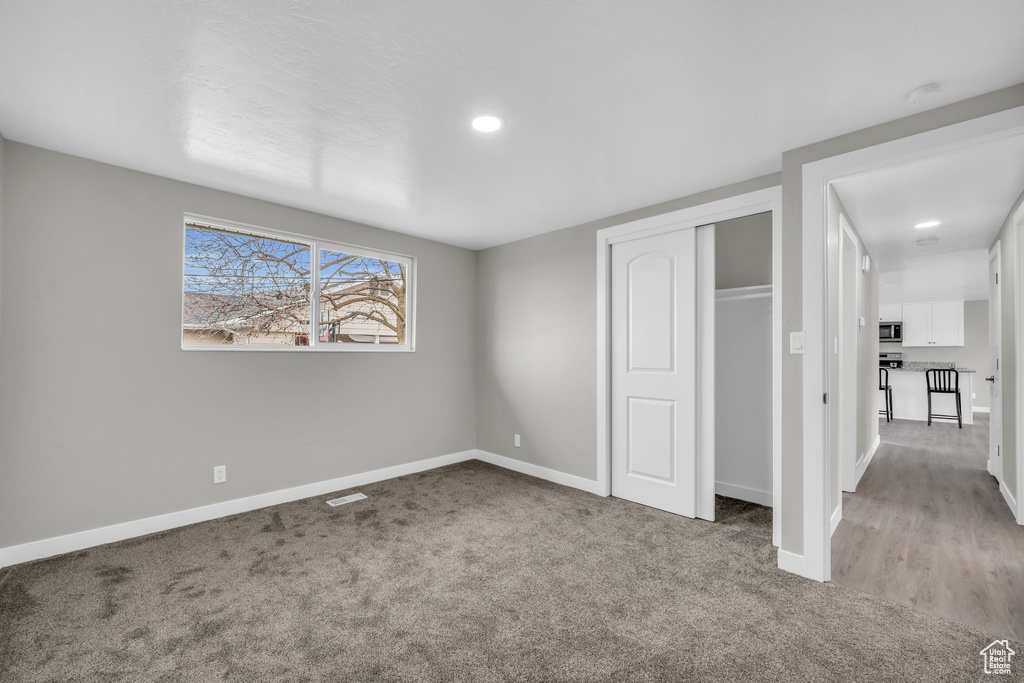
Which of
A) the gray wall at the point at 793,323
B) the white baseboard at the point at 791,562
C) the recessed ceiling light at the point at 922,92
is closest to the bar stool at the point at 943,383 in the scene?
the gray wall at the point at 793,323

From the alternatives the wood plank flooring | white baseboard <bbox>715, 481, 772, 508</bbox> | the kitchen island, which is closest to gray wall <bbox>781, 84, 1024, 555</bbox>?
the wood plank flooring

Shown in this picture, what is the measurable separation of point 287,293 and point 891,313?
11.4 meters

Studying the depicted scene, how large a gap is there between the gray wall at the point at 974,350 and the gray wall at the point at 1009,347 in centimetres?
731

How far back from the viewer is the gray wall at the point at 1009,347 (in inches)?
127

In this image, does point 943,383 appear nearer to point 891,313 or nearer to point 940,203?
point 891,313

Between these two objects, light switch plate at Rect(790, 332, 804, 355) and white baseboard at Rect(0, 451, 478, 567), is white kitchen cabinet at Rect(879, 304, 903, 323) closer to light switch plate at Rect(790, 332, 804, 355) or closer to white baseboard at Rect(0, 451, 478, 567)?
light switch plate at Rect(790, 332, 804, 355)

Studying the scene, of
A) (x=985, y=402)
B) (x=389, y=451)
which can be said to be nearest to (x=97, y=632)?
(x=389, y=451)

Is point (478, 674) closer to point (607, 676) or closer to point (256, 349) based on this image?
point (607, 676)

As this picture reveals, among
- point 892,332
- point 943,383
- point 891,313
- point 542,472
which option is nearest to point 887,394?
point 943,383

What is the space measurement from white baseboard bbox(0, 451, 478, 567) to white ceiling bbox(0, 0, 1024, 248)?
229cm

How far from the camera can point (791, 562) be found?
2488mm

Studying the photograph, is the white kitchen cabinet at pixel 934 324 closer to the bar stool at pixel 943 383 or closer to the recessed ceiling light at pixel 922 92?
the bar stool at pixel 943 383

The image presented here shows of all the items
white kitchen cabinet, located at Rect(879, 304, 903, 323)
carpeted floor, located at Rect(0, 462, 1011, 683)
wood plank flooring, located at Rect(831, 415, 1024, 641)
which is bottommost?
wood plank flooring, located at Rect(831, 415, 1024, 641)

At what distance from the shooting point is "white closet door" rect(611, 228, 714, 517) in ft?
11.0
